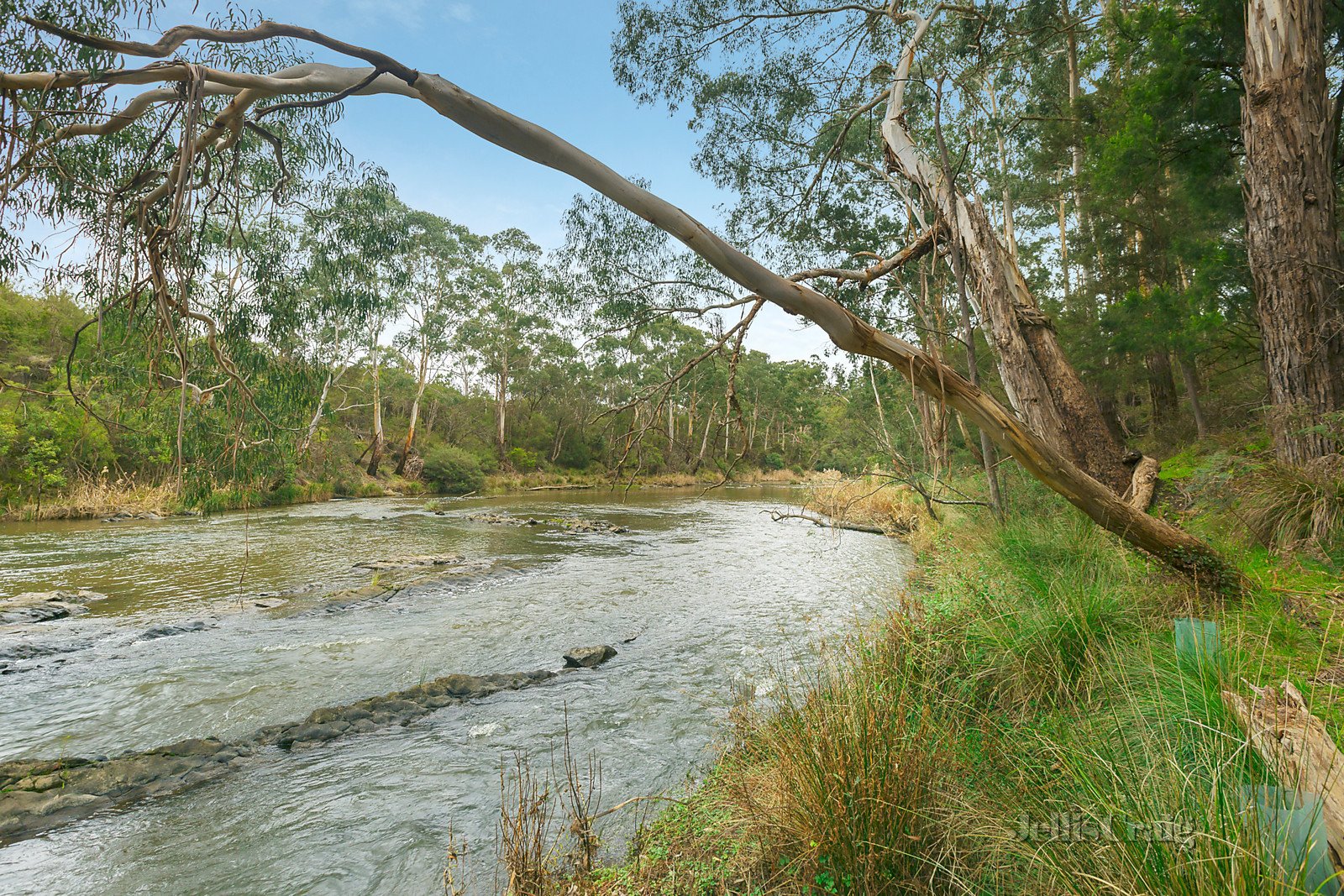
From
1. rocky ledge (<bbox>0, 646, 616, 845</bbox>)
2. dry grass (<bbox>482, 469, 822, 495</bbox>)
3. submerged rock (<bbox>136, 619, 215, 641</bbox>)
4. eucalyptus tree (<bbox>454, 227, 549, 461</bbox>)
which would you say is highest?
eucalyptus tree (<bbox>454, 227, 549, 461</bbox>)

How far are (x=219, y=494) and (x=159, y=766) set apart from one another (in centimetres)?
942

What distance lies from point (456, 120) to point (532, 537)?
10.6 m

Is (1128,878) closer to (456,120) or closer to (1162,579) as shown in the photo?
(1162,579)

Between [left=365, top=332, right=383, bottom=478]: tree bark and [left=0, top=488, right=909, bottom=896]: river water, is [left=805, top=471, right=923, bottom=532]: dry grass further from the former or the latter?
[left=365, top=332, right=383, bottom=478]: tree bark

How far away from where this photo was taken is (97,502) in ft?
44.0

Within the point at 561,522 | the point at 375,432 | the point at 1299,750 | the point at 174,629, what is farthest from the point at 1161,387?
the point at 375,432

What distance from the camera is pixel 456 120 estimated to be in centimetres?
198

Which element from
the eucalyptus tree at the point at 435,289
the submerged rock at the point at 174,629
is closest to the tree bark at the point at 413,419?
the eucalyptus tree at the point at 435,289

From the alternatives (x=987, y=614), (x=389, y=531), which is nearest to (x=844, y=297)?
(x=987, y=614)

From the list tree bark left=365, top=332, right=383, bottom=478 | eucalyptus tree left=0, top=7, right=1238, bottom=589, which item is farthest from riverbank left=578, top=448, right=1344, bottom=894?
tree bark left=365, top=332, right=383, bottom=478

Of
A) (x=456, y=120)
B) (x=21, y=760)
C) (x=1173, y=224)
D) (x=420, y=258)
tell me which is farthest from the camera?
(x=420, y=258)

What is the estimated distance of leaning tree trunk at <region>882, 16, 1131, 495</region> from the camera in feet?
12.3

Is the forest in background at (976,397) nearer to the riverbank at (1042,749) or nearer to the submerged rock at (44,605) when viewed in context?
the riverbank at (1042,749)

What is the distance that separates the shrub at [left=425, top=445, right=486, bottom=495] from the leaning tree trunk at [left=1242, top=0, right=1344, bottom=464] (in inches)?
916
